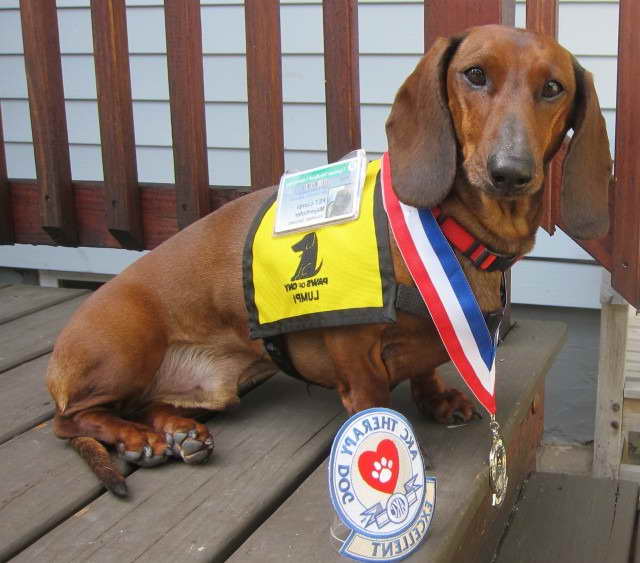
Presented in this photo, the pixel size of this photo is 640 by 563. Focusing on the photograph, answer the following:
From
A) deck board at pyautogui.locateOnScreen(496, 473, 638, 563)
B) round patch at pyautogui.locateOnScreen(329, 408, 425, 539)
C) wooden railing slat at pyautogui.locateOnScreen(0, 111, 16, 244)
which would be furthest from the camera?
wooden railing slat at pyautogui.locateOnScreen(0, 111, 16, 244)

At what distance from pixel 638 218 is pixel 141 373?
4.53 ft

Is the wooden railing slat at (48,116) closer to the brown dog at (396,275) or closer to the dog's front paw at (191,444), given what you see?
the brown dog at (396,275)

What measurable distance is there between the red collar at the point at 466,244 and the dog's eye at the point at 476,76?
304 mm

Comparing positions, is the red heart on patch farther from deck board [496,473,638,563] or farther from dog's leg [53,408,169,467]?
deck board [496,473,638,563]

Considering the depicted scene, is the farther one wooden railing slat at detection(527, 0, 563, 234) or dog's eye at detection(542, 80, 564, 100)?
wooden railing slat at detection(527, 0, 563, 234)

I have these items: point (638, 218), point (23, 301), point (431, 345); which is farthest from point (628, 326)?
point (23, 301)

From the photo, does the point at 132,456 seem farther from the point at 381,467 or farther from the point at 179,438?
the point at 381,467

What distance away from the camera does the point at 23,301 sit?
3.53 meters

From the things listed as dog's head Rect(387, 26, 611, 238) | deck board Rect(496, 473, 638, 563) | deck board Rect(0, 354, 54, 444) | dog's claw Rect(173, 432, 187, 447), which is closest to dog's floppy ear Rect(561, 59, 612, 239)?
dog's head Rect(387, 26, 611, 238)

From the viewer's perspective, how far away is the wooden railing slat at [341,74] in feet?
8.99

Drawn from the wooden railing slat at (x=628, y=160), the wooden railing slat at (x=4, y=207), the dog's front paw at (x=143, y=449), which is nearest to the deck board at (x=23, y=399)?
the dog's front paw at (x=143, y=449)

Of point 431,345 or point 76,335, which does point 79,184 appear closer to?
point 76,335

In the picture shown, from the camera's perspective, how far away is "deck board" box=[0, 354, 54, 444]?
238cm

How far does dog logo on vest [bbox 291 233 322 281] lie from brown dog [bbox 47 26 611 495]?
0.53ft
